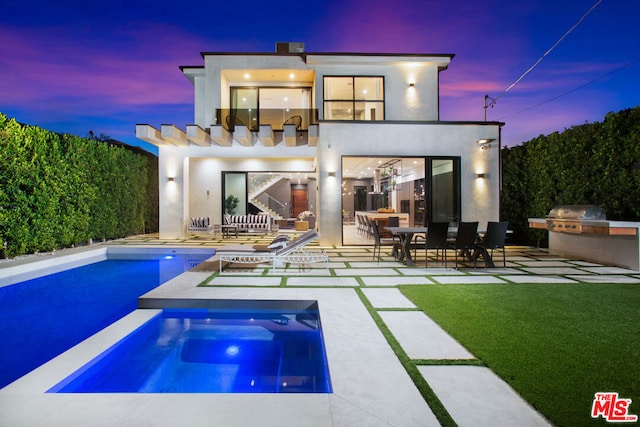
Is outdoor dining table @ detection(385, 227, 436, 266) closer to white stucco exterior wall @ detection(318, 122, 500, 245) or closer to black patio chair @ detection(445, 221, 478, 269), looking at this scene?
black patio chair @ detection(445, 221, 478, 269)

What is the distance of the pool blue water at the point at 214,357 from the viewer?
2.81 metres

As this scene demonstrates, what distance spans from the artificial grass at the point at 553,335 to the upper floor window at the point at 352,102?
9794mm

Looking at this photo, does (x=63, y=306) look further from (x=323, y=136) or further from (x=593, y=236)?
(x=593, y=236)

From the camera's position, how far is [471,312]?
13.5ft

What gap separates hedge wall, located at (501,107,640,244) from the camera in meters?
7.43

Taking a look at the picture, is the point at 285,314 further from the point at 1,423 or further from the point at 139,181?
the point at 139,181

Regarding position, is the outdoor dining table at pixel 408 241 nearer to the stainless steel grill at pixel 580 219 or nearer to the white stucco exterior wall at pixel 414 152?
the stainless steel grill at pixel 580 219

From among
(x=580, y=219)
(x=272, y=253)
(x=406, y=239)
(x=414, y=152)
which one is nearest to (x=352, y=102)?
(x=414, y=152)

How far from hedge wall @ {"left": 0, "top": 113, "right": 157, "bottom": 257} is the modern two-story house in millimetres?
1464

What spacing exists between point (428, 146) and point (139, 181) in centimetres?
1123

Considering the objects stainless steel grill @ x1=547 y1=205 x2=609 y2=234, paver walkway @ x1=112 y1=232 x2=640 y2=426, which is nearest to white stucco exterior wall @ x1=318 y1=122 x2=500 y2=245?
paver walkway @ x1=112 y1=232 x2=640 y2=426

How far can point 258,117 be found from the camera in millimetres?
14094


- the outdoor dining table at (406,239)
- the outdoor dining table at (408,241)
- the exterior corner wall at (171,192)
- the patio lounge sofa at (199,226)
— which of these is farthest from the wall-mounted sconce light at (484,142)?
the exterior corner wall at (171,192)

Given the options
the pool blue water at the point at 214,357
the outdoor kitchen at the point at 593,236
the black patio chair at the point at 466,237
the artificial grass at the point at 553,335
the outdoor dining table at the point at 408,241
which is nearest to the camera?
the artificial grass at the point at 553,335
